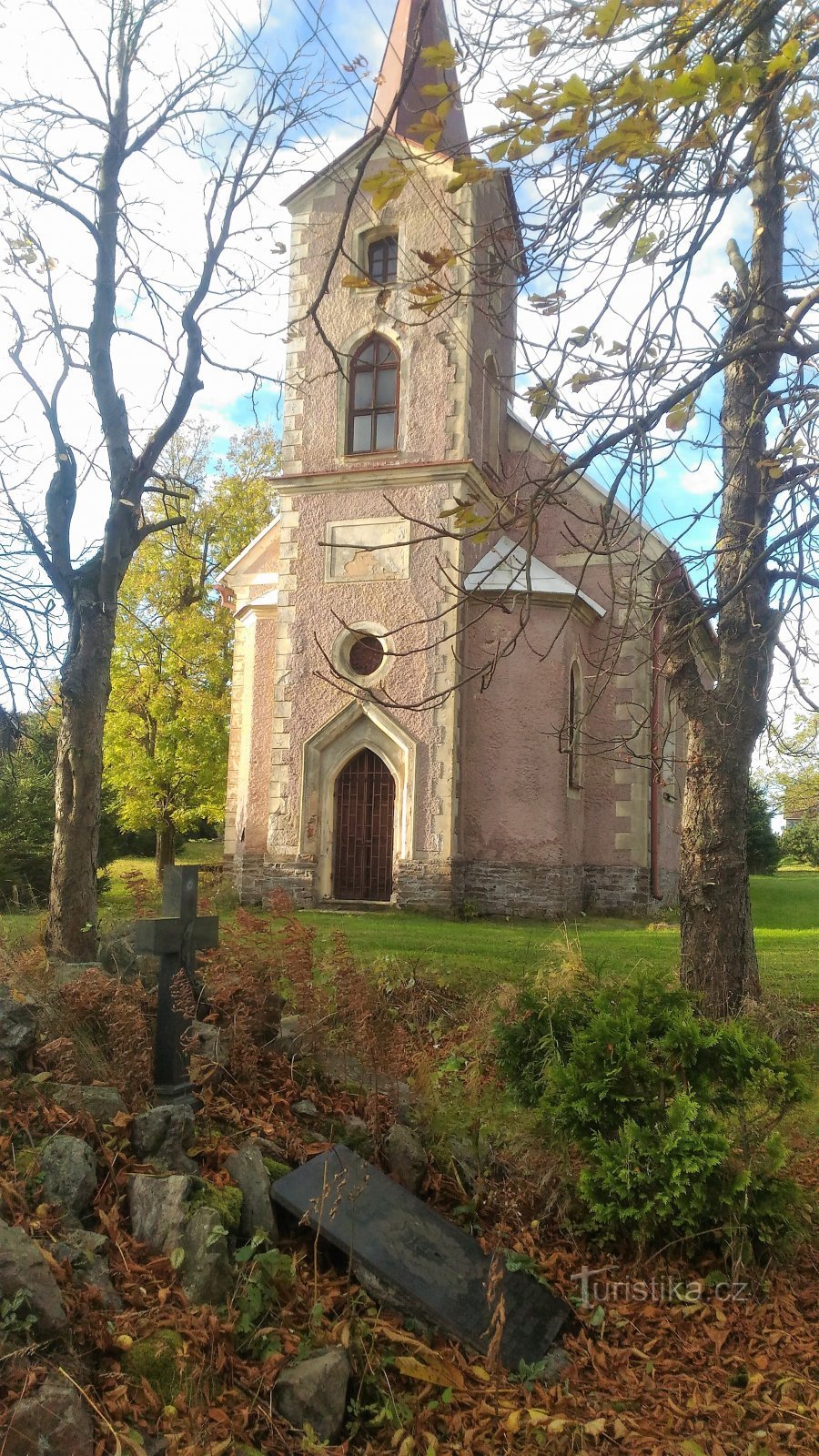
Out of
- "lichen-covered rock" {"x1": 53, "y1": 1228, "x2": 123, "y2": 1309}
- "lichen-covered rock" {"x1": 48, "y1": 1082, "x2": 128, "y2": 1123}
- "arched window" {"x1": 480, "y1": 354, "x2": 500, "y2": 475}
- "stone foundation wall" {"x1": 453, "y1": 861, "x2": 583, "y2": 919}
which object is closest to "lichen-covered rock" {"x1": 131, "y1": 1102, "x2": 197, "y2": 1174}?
"lichen-covered rock" {"x1": 48, "y1": 1082, "x2": 128, "y2": 1123}

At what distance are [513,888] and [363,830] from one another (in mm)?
2531

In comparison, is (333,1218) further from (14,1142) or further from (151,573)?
(151,573)

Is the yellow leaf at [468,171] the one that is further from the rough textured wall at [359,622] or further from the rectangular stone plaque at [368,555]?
the rectangular stone plaque at [368,555]

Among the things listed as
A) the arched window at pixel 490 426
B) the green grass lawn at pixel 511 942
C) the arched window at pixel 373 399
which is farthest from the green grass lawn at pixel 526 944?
the arched window at pixel 490 426

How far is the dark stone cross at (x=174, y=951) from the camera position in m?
4.81

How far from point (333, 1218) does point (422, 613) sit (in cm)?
1252

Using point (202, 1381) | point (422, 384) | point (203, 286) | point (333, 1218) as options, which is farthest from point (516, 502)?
point (422, 384)

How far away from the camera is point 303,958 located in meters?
5.86

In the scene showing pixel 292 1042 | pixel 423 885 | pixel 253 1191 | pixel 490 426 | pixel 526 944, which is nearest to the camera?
pixel 253 1191

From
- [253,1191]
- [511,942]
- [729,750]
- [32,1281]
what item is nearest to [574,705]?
[511,942]

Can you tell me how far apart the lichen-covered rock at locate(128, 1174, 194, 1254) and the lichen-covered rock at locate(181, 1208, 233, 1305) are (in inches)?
1.9

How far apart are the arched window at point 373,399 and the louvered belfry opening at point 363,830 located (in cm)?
512

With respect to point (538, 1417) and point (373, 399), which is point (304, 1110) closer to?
point (538, 1417)

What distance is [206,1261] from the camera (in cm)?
366
